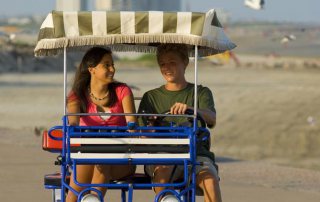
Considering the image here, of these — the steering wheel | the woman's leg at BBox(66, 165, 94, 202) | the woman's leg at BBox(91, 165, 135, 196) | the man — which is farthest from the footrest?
the steering wheel

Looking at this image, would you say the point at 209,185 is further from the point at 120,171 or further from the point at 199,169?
the point at 120,171

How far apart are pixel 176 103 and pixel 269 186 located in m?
5.35

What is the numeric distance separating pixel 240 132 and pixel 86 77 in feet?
54.9

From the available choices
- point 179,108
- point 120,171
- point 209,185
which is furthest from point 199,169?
point 120,171

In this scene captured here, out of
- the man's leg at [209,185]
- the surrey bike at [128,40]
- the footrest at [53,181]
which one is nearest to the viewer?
the surrey bike at [128,40]

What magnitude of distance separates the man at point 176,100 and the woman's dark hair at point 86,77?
23 cm

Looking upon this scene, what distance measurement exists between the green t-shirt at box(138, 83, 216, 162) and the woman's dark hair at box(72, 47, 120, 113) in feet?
0.75

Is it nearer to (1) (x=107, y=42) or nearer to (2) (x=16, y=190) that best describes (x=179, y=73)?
(1) (x=107, y=42)

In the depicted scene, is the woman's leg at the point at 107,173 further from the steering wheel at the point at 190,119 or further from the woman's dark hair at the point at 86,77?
the woman's dark hair at the point at 86,77

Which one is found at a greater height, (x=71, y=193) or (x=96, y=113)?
(x=96, y=113)

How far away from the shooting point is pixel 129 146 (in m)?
8.23

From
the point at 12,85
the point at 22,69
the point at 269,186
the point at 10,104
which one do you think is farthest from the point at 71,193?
the point at 22,69

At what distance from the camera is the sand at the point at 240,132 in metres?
13.4

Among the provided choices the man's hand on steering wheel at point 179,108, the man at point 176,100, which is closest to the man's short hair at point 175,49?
the man at point 176,100
